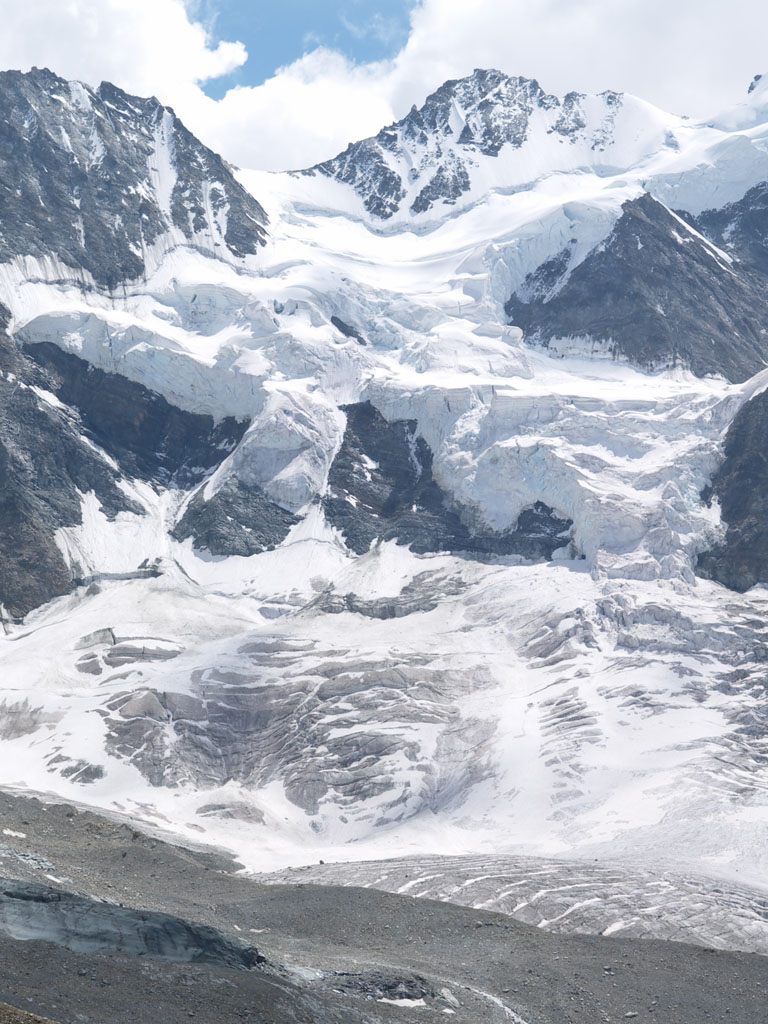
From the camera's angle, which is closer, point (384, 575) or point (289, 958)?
point (289, 958)

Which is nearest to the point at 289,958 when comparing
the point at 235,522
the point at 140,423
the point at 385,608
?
the point at 385,608

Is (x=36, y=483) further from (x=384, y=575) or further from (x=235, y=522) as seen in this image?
(x=384, y=575)

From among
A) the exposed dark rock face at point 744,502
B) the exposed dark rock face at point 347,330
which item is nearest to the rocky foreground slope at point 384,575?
the exposed dark rock face at point 744,502

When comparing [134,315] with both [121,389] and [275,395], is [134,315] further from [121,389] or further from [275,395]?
[275,395]

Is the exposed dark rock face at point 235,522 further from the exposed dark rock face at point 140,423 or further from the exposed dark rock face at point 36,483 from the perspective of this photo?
the exposed dark rock face at point 140,423

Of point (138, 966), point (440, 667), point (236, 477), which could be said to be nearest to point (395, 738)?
point (440, 667)
